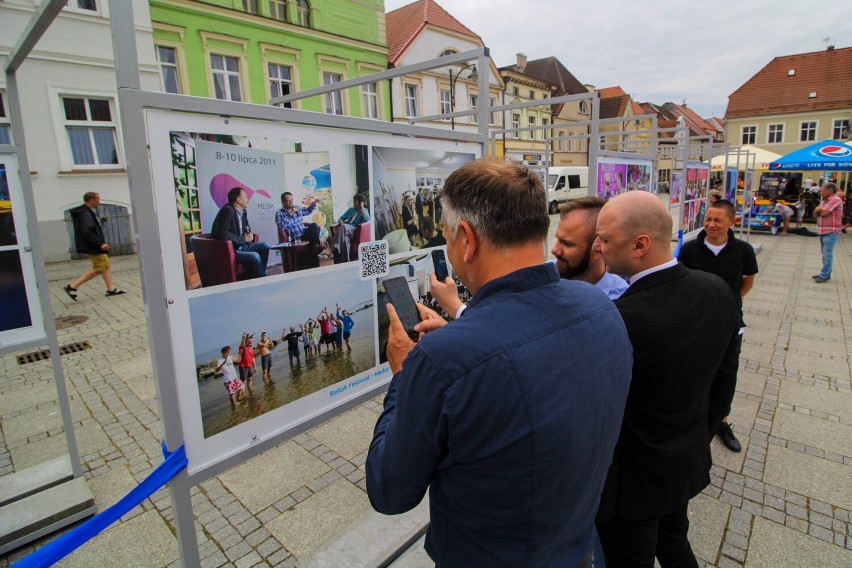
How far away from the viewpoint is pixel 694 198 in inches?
332

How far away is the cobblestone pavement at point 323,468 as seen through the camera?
2.63 m

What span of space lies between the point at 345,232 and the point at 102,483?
117 inches

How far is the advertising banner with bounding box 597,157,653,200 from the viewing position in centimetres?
502

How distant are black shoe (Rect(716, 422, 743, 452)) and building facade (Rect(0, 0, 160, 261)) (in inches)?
587

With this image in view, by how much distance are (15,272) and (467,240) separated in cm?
344

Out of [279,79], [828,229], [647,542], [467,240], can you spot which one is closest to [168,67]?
[279,79]

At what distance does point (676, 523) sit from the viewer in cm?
204

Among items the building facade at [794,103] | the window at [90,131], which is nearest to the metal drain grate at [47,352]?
the window at [90,131]

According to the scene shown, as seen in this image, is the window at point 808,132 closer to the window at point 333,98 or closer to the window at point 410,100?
the window at point 410,100

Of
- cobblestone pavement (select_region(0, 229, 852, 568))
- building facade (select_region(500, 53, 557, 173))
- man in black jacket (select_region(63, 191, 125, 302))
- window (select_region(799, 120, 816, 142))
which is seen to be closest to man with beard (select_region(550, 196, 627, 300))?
cobblestone pavement (select_region(0, 229, 852, 568))

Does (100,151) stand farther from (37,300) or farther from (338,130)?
(338,130)

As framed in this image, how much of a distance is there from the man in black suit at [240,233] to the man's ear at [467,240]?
718mm

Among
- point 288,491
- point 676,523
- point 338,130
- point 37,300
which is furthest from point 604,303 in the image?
point 37,300

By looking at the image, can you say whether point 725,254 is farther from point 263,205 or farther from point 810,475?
point 263,205
